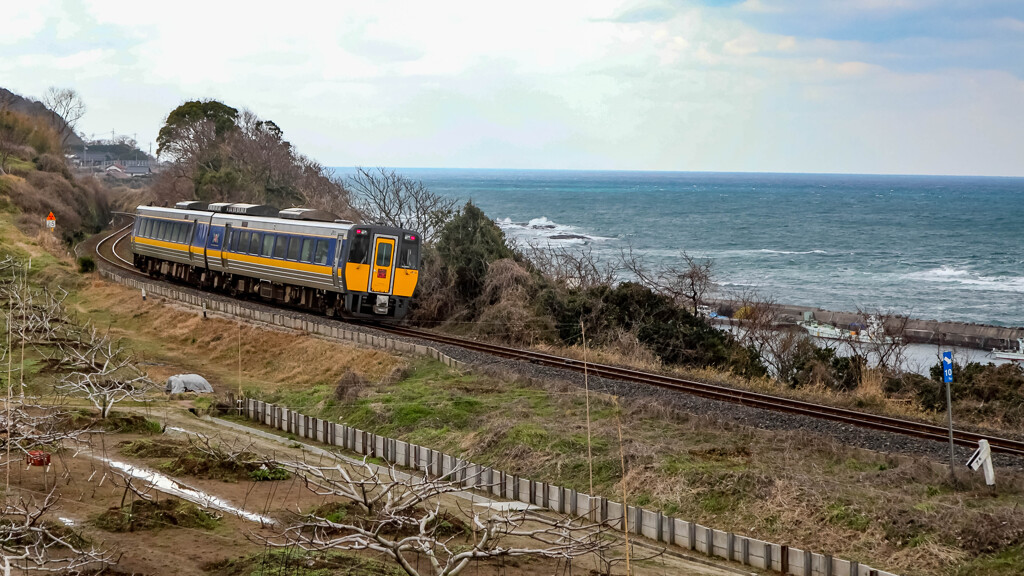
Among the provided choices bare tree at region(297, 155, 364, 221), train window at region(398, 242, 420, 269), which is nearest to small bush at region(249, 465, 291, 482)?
train window at region(398, 242, 420, 269)

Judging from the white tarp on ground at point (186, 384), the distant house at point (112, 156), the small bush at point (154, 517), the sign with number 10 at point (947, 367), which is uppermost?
the distant house at point (112, 156)

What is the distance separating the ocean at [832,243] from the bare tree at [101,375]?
110 ft

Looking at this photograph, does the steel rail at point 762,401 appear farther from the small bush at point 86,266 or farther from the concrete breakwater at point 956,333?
the concrete breakwater at point 956,333

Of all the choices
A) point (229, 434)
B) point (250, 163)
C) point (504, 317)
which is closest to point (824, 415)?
point (229, 434)

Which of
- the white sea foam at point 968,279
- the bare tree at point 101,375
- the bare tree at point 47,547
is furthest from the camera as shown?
the white sea foam at point 968,279

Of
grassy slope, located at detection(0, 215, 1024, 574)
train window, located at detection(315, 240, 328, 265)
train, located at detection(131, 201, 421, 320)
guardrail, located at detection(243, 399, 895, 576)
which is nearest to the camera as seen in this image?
A: guardrail, located at detection(243, 399, 895, 576)

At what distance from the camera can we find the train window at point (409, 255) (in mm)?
28172

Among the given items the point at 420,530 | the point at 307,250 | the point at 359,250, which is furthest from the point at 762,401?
the point at 307,250

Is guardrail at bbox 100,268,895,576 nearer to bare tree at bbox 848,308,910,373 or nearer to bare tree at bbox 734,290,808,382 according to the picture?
bare tree at bbox 734,290,808,382

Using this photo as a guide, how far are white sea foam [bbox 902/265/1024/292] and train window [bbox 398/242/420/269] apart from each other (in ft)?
158

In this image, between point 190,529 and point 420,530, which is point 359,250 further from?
point 420,530

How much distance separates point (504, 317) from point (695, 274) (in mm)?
6718

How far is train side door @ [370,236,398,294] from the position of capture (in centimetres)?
2777

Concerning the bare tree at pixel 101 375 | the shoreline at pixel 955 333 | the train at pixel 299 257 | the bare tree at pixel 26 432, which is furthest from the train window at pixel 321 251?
the shoreline at pixel 955 333
